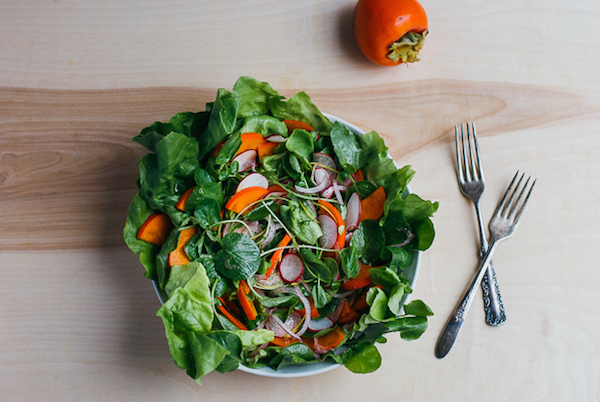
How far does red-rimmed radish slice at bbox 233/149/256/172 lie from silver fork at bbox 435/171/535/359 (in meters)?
0.69

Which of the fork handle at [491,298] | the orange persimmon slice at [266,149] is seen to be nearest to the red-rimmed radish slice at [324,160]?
the orange persimmon slice at [266,149]

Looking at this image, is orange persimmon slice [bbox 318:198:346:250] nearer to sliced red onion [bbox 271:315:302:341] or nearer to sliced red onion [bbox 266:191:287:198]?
sliced red onion [bbox 266:191:287:198]

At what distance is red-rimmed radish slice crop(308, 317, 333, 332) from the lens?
1.08 m

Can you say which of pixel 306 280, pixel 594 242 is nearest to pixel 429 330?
pixel 306 280

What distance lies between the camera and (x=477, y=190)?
1292 millimetres

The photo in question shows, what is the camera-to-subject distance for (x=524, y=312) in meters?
1.28

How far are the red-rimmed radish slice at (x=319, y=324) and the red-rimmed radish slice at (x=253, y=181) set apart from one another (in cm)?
35

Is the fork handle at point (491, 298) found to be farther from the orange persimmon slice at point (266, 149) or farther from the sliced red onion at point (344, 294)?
the orange persimmon slice at point (266, 149)

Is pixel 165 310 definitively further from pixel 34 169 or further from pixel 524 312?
pixel 524 312

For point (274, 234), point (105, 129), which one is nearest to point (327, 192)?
point (274, 234)

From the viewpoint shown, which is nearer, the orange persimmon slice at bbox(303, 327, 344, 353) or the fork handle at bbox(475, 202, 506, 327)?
the orange persimmon slice at bbox(303, 327, 344, 353)

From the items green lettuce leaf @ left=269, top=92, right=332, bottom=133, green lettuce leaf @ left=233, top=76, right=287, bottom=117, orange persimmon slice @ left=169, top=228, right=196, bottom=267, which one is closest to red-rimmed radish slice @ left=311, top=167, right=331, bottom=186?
green lettuce leaf @ left=269, top=92, right=332, bottom=133

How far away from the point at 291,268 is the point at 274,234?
0.09 metres

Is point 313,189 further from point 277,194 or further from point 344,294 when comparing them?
point 344,294
